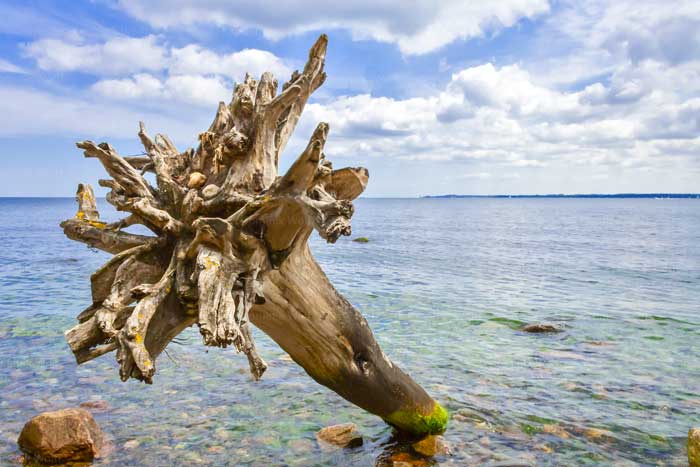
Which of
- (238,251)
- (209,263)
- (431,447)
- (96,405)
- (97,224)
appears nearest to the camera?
(209,263)

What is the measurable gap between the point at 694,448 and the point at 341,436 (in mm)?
4763

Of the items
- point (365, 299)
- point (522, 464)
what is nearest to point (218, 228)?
point (522, 464)

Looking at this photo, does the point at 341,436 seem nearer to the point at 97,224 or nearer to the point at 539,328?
the point at 97,224

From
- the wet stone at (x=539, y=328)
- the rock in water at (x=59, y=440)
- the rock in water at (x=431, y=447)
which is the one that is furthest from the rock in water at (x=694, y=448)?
the wet stone at (x=539, y=328)

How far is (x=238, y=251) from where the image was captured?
546cm

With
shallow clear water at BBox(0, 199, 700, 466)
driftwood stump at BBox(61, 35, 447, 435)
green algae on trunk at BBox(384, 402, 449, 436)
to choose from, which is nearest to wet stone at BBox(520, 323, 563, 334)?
shallow clear water at BBox(0, 199, 700, 466)

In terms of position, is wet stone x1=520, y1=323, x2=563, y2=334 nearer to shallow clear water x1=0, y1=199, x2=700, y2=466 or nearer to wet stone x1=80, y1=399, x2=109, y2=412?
shallow clear water x1=0, y1=199, x2=700, y2=466

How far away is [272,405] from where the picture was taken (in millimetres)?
9734

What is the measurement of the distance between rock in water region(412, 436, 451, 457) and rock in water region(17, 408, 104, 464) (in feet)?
14.6

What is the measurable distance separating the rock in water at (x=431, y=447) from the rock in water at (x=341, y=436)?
2.81ft

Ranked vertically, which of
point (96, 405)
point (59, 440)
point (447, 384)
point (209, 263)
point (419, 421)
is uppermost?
point (209, 263)

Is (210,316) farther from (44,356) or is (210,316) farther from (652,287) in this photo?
(652,287)

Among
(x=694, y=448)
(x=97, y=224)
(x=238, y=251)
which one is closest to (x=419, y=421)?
(x=694, y=448)

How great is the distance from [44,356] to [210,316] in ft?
33.1
